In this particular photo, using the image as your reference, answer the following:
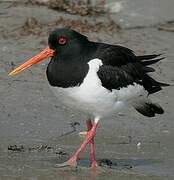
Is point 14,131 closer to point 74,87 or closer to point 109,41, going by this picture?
point 74,87

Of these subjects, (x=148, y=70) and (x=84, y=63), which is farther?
(x=148, y=70)

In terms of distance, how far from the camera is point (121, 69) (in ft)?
27.8

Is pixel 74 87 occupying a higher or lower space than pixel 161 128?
higher

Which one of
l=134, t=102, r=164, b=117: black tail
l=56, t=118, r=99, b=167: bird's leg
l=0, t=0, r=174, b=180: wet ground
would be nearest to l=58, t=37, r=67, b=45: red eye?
l=56, t=118, r=99, b=167: bird's leg

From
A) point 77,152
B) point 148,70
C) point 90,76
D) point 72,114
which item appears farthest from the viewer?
point 72,114

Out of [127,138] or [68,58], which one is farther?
[127,138]

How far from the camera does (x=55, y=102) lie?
10320 millimetres

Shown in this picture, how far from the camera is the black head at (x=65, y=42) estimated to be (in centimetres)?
819

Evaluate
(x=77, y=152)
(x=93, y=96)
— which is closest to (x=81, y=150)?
(x=77, y=152)

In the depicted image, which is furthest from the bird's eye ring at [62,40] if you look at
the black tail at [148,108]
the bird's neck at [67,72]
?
the black tail at [148,108]

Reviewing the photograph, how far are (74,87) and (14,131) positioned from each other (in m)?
1.52

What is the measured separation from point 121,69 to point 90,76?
0.63 metres

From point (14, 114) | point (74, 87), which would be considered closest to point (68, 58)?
point (74, 87)

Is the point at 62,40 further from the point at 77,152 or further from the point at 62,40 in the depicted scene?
the point at 77,152
